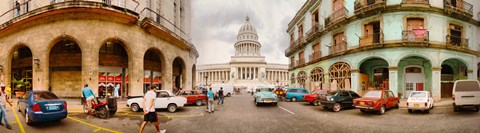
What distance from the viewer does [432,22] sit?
56.7ft

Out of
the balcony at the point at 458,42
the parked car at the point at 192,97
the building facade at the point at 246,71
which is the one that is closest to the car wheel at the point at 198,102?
the parked car at the point at 192,97

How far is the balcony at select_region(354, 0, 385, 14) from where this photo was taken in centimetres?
1712

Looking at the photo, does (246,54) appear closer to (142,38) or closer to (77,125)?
(142,38)

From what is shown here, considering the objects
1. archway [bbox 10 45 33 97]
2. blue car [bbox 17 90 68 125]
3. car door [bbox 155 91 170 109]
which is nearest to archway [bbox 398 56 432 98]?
car door [bbox 155 91 170 109]

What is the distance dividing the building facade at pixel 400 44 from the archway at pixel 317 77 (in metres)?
1.03

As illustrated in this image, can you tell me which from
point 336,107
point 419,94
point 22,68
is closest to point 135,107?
point 336,107

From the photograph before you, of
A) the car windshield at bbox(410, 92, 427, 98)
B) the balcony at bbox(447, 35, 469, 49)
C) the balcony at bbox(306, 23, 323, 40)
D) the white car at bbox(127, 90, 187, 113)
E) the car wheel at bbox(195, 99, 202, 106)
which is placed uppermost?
the balcony at bbox(306, 23, 323, 40)

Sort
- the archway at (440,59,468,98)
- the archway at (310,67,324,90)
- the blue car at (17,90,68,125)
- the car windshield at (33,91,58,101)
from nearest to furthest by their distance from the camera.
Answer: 1. the blue car at (17,90,68,125)
2. the car windshield at (33,91,58,101)
3. the archway at (440,59,468,98)
4. the archway at (310,67,324,90)

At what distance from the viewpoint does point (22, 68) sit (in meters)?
20.6

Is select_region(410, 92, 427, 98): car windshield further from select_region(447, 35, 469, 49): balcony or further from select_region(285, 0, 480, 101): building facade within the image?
select_region(447, 35, 469, 49): balcony

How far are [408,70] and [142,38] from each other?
23.4m

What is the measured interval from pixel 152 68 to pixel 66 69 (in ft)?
22.8

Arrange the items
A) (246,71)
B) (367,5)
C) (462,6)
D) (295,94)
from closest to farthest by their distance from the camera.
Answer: (367,5) < (462,6) < (295,94) < (246,71)

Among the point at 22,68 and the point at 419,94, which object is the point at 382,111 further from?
the point at 22,68
